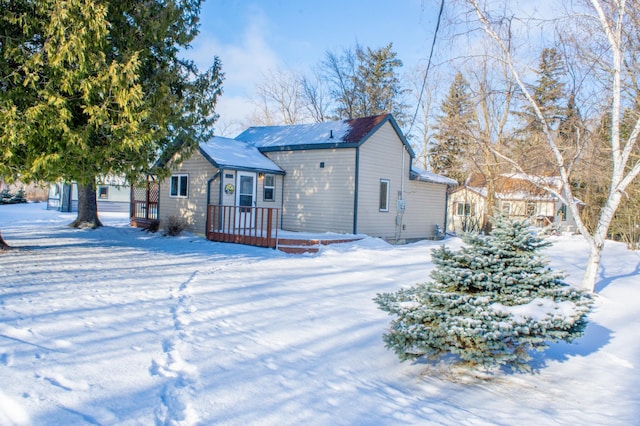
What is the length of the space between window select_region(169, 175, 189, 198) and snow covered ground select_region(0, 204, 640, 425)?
26.7 ft

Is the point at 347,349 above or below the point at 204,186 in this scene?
below

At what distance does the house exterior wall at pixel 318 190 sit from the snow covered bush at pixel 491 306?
10.3m

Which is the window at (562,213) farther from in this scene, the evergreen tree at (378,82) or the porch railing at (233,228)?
the porch railing at (233,228)

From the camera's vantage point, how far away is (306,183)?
15.5 metres

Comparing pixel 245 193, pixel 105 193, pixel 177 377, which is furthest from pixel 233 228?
pixel 105 193

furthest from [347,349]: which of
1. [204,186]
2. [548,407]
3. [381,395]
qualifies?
[204,186]

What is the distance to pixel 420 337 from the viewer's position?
13.3 ft

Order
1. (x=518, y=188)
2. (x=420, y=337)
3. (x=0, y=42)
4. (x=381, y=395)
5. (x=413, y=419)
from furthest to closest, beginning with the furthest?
1. (x=518, y=188)
2. (x=0, y=42)
3. (x=420, y=337)
4. (x=381, y=395)
5. (x=413, y=419)

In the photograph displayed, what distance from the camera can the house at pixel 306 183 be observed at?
1440 cm

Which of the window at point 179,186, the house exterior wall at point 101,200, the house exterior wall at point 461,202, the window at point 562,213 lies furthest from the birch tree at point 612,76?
the house exterior wall at point 101,200

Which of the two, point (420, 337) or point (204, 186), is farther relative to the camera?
point (204, 186)

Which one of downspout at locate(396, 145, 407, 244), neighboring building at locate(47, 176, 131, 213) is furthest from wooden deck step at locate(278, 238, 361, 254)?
neighboring building at locate(47, 176, 131, 213)

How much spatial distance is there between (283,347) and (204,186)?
11.4m

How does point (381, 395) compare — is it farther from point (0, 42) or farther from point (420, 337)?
point (0, 42)
